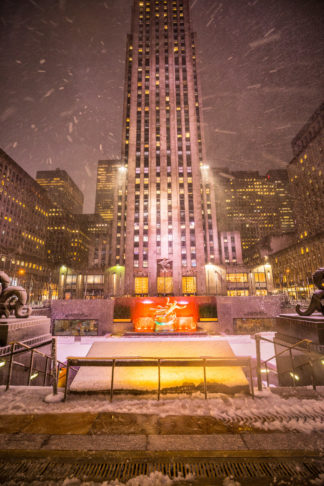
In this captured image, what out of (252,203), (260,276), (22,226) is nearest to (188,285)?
(260,276)

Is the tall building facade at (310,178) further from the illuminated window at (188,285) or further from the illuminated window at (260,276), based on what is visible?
the illuminated window at (188,285)

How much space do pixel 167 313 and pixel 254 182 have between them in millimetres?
193547

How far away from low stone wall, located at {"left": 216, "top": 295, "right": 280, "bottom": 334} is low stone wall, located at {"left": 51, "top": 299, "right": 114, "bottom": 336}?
15846 millimetres

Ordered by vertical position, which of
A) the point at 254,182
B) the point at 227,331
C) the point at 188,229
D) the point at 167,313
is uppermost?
the point at 254,182

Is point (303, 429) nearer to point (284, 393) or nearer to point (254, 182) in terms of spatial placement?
point (284, 393)

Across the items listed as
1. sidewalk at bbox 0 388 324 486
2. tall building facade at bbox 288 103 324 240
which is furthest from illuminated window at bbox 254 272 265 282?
sidewalk at bbox 0 388 324 486

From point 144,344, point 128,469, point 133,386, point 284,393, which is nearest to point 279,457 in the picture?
point 128,469

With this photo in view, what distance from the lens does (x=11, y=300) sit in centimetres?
1061

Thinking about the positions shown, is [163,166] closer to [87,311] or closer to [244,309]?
[244,309]

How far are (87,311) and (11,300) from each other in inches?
830

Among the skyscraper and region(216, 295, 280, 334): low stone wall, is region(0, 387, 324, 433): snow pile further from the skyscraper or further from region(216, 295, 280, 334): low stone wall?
the skyscraper

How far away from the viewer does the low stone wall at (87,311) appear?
3011cm

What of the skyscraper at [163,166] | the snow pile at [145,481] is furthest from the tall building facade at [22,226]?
the snow pile at [145,481]

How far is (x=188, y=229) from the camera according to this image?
62875mm
